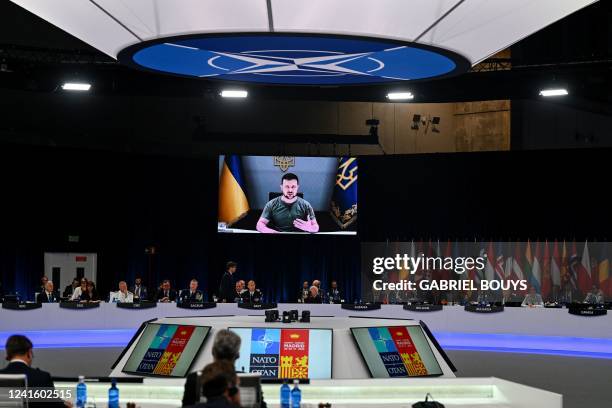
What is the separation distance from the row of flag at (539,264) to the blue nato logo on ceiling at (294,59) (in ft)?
34.2

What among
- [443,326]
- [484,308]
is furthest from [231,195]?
[484,308]

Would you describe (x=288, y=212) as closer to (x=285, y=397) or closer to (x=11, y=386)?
(x=285, y=397)

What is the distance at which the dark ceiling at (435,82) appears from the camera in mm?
19922

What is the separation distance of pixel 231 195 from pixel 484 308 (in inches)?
319

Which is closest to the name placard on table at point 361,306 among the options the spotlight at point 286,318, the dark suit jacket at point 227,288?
the dark suit jacket at point 227,288

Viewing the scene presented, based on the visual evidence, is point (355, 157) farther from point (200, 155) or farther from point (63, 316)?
point (63, 316)

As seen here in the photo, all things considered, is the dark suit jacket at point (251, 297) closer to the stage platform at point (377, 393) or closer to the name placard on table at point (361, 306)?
the name placard on table at point (361, 306)

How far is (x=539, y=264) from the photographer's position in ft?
71.5

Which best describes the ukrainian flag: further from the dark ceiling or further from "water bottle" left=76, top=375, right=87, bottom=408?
"water bottle" left=76, top=375, right=87, bottom=408

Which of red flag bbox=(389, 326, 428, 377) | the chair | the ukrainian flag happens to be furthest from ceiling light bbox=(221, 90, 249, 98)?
the chair

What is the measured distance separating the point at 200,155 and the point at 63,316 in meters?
7.82

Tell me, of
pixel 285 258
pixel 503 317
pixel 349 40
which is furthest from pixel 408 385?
pixel 285 258

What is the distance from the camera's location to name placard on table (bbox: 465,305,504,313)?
1794cm

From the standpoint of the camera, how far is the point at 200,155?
24281 mm
